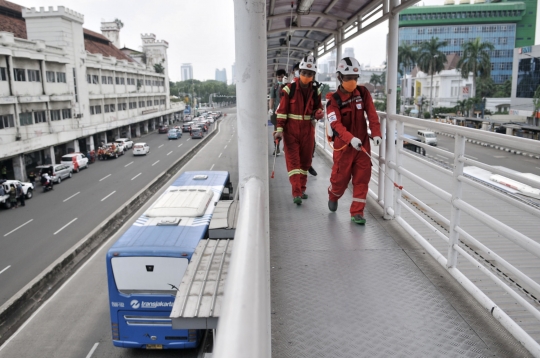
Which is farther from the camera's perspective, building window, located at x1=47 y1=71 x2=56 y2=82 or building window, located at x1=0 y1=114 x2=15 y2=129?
building window, located at x1=47 y1=71 x2=56 y2=82

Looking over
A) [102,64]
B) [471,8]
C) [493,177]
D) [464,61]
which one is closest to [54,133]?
[102,64]

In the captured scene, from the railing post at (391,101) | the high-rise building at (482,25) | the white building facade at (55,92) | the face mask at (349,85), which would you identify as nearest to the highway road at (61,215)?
the white building facade at (55,92)

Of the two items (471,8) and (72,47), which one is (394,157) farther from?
(471,8)

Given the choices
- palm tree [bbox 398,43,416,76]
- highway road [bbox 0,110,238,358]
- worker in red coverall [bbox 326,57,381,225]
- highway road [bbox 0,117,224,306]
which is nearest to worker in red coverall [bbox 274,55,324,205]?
worker in red coverall [bbox 326,57,381,225]

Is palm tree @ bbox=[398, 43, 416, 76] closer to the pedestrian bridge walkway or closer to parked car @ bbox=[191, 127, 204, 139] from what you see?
parked car @ bbox=[191, 127, 204, 139]

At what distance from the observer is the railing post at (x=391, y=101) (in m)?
5.24

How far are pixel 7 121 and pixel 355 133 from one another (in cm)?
3188

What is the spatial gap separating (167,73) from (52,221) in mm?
55630

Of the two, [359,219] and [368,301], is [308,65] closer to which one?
[359,219]

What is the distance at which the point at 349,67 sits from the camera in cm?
480

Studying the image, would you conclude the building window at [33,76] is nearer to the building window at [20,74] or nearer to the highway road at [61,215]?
the building window at [20,74]

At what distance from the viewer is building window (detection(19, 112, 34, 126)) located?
32.3 meters

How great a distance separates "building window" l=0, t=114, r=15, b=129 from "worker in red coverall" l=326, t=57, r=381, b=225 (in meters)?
31.0

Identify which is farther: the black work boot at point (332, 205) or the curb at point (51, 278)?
the curb at point (51, 278)
